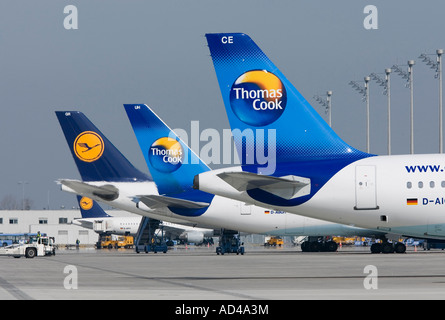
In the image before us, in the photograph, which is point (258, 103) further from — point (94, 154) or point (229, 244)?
point (229, 244)

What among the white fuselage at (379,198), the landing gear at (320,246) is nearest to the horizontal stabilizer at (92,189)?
the landing gear at (320,246)

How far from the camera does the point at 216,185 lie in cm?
3581

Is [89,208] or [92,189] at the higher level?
[89,208]

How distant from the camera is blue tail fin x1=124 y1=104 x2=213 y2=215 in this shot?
6912 cm

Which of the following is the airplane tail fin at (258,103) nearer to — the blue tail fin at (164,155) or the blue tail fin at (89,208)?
the blue tail fin at (164,155)

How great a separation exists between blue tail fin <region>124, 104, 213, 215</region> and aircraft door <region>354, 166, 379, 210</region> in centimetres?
3336

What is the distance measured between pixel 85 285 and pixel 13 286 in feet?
8.90

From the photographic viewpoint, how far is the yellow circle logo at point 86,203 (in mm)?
132250

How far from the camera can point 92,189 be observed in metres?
69.7

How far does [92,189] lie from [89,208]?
66235 millimetres

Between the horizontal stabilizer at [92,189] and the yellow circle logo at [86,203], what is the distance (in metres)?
56.8

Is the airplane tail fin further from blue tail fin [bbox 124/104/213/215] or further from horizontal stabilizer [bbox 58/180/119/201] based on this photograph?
horizontal stabilizer [bbox 58/180/119/201]
